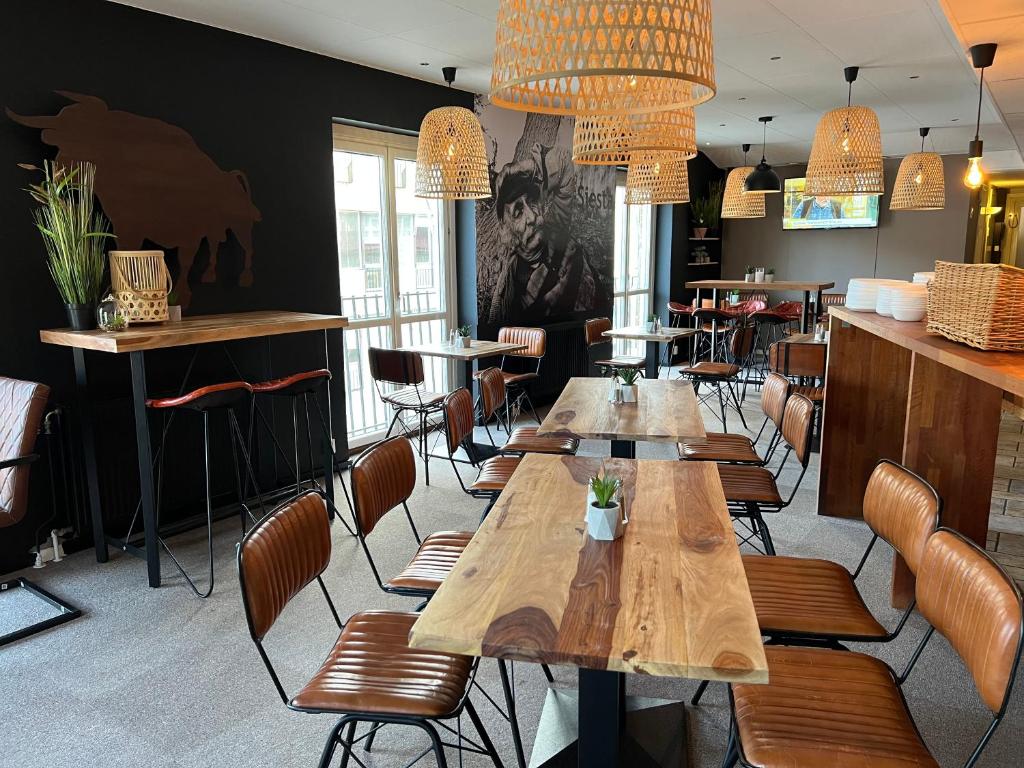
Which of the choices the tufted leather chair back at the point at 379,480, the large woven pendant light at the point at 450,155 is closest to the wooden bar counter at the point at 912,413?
the tufted leather chair back at the point at 379,480

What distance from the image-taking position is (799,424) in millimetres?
3125

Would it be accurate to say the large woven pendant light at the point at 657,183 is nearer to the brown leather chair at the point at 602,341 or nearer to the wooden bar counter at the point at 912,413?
the wooden bar counter at the point at 912,413

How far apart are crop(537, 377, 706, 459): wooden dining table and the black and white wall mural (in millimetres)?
2421

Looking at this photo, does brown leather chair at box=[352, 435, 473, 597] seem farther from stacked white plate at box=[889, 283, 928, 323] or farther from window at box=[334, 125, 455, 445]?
window at box=[334, 125, 455, 445]

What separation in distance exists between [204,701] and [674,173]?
157 inches

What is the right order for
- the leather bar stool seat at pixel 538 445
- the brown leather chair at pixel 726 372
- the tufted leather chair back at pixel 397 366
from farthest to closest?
the brown leather chair at pixel 726 372
the tufted leather chair back at pixel 397 366
the leather bar stool seat at pixel 538 445

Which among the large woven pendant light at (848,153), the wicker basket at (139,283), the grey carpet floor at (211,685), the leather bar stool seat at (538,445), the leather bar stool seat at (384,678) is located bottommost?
the grey carpet floor at (211,685)

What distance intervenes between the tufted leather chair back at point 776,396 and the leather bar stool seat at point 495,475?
4.23 feet

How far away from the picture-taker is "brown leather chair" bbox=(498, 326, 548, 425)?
5752 millimetres

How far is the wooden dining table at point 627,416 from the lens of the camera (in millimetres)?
2986

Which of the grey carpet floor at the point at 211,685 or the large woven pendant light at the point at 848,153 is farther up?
the large woven pendant light at the point at 848,153

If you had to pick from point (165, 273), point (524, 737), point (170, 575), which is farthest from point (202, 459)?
point (524, 737)

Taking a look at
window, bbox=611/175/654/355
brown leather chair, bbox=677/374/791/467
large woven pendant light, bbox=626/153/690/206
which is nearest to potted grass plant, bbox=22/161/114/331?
brown leather chair, bbox=677/374/791/467

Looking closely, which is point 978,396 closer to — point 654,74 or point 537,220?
point 654,74
